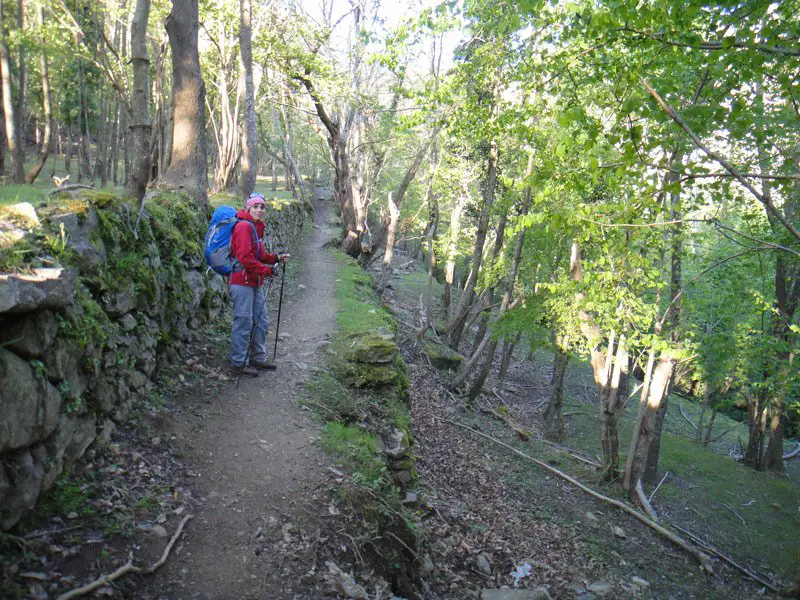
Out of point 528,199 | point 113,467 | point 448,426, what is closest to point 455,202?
point 528,199

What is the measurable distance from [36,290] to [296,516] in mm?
2879

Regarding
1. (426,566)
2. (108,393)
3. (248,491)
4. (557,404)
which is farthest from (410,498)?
(557,404)

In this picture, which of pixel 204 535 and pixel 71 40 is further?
pixel 71 40

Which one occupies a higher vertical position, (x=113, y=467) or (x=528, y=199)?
(x=528, y=199)

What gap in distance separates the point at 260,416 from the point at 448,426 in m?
6.02

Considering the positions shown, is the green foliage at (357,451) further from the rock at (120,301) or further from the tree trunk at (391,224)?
the tree trunk at (391,224)

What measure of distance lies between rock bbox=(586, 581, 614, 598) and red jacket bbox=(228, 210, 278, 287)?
239 inches

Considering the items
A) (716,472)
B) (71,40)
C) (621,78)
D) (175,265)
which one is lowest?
(716,472)

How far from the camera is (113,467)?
14.5 feet

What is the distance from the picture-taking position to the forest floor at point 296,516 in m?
3.80

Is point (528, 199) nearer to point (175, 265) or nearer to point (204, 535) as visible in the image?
point (175, 265)

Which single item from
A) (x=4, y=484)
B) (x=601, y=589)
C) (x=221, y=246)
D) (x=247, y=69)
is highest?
(x=247, y=69)

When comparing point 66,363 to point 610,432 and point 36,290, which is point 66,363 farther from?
point 610,432

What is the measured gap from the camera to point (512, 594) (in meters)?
5.71
